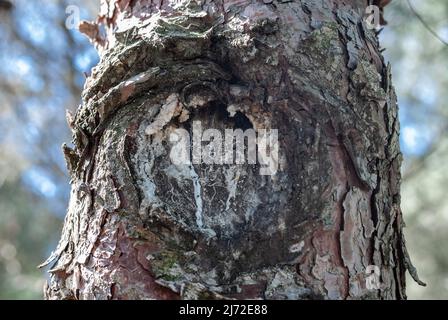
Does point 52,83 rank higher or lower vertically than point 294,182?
higher

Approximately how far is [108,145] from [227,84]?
0.26m

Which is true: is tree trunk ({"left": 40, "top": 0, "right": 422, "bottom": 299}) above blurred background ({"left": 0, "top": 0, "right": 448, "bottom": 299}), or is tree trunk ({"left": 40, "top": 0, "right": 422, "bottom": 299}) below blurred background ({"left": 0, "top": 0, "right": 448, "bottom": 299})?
below

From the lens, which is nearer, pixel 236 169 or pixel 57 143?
pixel 236 169

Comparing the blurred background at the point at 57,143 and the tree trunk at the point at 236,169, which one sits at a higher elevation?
the blurred background at the point at 57,143

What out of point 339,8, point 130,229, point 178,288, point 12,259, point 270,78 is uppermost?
point 12,259

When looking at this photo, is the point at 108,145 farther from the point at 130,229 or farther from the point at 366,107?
the point at 366,107

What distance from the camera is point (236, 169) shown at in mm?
1194

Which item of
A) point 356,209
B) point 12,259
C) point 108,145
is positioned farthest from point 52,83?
point 356,209

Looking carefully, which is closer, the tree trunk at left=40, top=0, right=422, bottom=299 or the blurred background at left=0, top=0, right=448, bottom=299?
the tree trunk at left=40, top=0, right=422, bottom=299

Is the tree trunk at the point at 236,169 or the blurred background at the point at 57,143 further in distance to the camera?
the blurred background at the point at 57,143

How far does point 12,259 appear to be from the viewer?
4652mm

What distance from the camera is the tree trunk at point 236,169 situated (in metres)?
1.08

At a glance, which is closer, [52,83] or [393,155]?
[393,155]

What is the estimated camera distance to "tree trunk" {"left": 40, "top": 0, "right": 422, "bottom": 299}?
1.08m
